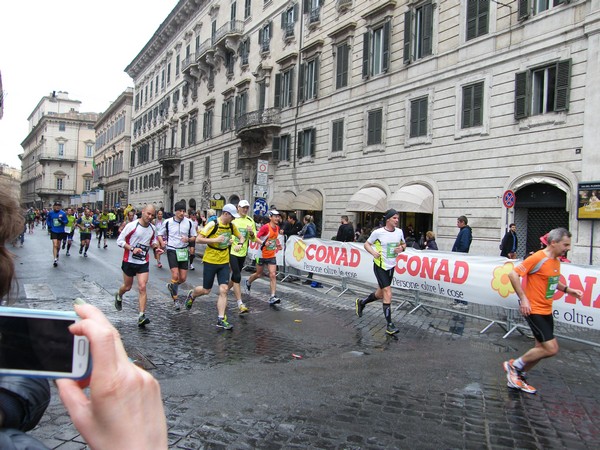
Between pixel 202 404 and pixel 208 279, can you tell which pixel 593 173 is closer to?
pixel 208 279

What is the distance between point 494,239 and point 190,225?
1139 centimetres

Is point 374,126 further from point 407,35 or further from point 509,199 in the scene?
point 509,199

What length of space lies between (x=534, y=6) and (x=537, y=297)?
546 inches

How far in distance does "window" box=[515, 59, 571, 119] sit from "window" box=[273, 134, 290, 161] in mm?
15633

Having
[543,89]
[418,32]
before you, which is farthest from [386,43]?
[543,89]

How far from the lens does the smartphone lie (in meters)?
0.90

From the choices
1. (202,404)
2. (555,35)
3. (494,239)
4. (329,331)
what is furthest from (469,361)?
(555,35)

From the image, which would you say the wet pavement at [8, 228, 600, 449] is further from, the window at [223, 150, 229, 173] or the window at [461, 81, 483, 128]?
the window at [223, 150, 229, 173]

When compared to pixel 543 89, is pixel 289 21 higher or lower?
higher

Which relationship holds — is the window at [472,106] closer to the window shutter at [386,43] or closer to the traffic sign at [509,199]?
the traffic sign at [509,199]

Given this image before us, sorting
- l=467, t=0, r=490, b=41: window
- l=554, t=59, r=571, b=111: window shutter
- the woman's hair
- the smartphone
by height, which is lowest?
the smartphone

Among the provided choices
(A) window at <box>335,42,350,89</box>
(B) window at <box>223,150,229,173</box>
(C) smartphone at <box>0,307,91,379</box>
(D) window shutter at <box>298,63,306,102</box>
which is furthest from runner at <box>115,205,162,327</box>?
(B) window at <box>223,150,229,173</box>

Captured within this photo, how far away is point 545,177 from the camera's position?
1525 centimetres

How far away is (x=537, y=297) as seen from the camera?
5.18 metres
